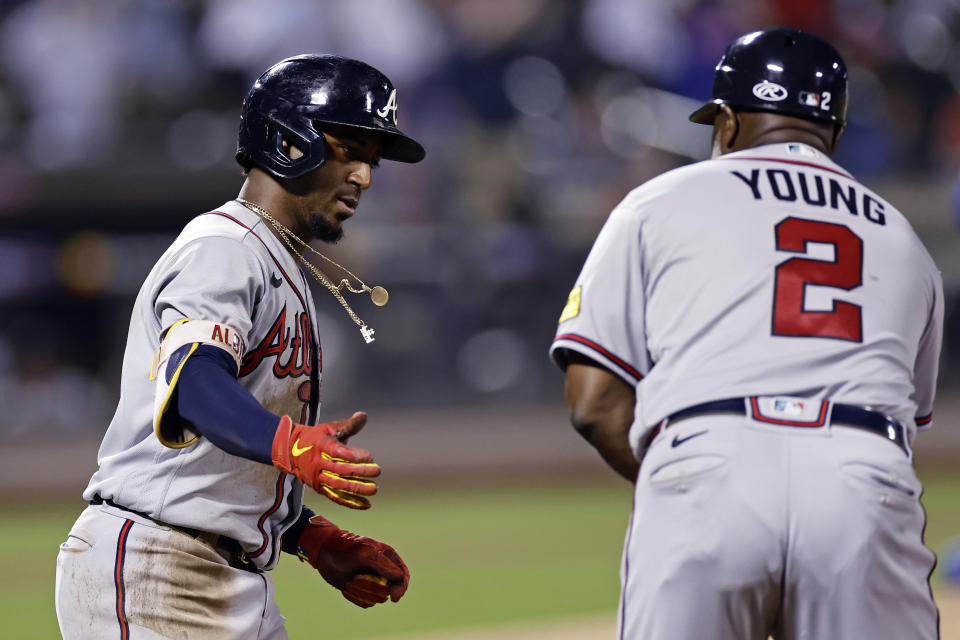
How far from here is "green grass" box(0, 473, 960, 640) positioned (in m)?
6.87

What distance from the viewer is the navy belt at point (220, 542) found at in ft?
8.83

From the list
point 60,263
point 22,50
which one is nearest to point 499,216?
point 60,263

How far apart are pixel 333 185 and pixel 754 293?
38.0 inches

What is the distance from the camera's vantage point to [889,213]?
2750mm

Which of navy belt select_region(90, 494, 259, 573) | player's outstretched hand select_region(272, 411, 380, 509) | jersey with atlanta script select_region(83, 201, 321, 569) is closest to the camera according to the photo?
player's outstretched hand select_region(272, 411, 380, 509)

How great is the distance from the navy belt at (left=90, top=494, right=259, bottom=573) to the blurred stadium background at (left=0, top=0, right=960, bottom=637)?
609 centimetres

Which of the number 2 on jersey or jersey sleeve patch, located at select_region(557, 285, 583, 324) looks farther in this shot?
jersey sleeve patch, located at select_region(557, 285, 583, 324)

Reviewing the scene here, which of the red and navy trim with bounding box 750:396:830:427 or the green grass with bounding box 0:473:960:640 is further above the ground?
the red and navy trim with bounding box 750:396:830:427

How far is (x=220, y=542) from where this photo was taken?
2.75 metres

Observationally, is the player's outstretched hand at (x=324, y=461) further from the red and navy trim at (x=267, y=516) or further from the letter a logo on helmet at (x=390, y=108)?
the letter a logo on helmet at (x=390, y=108)

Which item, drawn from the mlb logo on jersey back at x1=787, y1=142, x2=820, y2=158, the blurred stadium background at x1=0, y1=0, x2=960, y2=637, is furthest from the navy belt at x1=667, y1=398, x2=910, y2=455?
the blurred stadium background at x1=0, y1=0, x2=960, y2=637

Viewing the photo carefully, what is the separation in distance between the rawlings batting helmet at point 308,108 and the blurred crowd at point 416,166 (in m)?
6.47

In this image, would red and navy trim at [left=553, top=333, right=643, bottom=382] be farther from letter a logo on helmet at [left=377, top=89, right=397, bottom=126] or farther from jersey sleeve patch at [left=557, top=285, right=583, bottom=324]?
letter a logo on helmet at [left=377, top=89, right=397, bottom=126]

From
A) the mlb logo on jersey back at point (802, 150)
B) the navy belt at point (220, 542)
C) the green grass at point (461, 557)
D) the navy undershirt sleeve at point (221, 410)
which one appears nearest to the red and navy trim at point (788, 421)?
the mlb logo on jersey back at point (802, 150)
